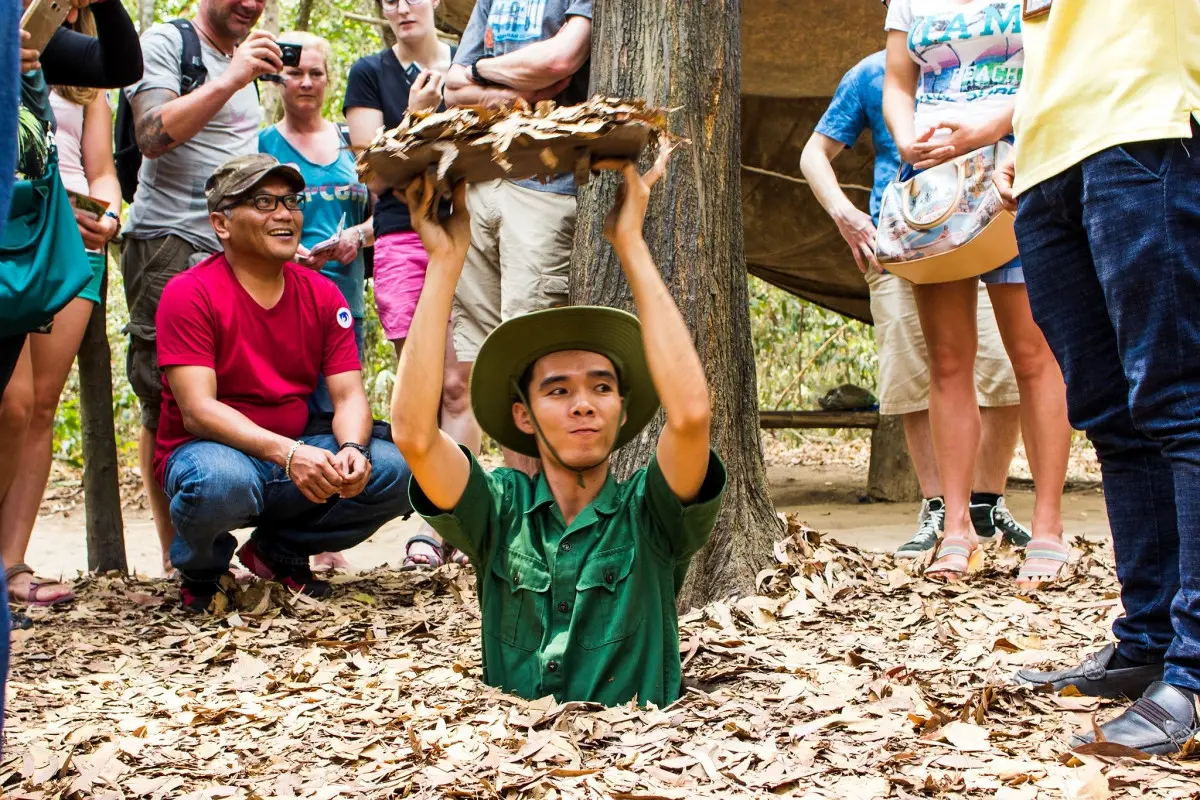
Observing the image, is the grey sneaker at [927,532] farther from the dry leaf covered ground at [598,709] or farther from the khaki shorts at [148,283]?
the khaki shorts at [148,283]

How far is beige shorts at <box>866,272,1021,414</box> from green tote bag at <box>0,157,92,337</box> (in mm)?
2910

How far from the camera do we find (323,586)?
4426 millimetres

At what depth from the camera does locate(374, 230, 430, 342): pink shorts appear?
4781 mm

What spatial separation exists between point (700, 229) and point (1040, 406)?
1242 mm

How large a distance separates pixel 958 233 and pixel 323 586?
8.36 feet

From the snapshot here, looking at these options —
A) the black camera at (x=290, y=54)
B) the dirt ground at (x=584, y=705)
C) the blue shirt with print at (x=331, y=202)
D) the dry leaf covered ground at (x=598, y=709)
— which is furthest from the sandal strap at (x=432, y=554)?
the black camera at (x=290, y=54)

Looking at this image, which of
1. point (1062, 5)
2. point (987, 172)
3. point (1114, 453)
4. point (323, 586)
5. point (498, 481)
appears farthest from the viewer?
point (323, 586)

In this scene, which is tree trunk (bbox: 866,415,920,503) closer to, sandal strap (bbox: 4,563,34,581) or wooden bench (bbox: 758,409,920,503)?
wooden bench (bbox: 758,409,920,503)

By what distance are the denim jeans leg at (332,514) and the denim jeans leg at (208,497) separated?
0.18 metres

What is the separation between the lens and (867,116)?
4734 millimetres

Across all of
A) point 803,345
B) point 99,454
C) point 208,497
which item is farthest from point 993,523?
point 803,345

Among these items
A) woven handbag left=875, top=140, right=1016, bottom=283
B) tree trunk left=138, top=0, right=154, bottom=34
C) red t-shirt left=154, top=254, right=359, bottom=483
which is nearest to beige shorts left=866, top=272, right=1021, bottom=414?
woven handbag left=875, top=140, right=1016, bottom=283

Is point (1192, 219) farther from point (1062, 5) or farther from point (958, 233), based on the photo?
point (958, 233)

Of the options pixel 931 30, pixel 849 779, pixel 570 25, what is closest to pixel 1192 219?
pixel 849 779
